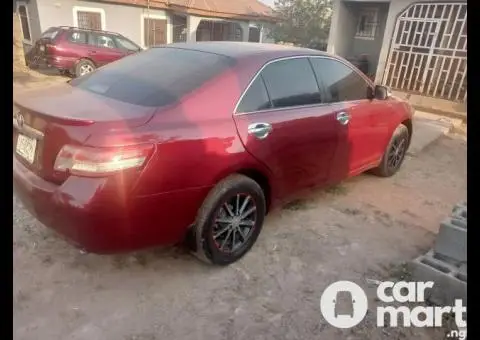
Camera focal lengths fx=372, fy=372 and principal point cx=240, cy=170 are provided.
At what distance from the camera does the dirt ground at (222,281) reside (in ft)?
7.43

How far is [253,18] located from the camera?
→ 19391mm

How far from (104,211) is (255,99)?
52.9 inches

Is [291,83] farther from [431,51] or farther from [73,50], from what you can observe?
[73,50]

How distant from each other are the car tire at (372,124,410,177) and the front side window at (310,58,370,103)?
0.92 meters

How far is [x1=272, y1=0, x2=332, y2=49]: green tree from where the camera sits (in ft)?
63.7

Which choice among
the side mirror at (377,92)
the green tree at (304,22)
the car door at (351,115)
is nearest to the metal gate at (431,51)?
the side mirror at (377,92)

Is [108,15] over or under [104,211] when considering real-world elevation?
over

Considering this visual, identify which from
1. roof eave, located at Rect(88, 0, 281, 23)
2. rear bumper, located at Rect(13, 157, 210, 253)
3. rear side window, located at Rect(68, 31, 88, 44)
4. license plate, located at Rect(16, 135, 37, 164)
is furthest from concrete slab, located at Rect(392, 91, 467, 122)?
roof eave, located at Rect(88, 0, 281, 23)

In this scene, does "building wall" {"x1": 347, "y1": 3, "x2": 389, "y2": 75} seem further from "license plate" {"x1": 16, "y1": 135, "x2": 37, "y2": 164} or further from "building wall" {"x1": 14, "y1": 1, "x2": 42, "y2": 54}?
"license plate" {"x1": 16, "y1": 135, "x2": 37, "y2": 164}

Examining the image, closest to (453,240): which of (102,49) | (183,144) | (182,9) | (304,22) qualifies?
(183,144)

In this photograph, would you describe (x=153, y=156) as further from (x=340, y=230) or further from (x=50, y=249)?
(x=340, y=230)

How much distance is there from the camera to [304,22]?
19.9 m

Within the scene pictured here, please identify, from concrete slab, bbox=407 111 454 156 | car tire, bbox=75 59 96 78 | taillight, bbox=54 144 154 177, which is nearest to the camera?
taillight, bbox=54 144 154 177
